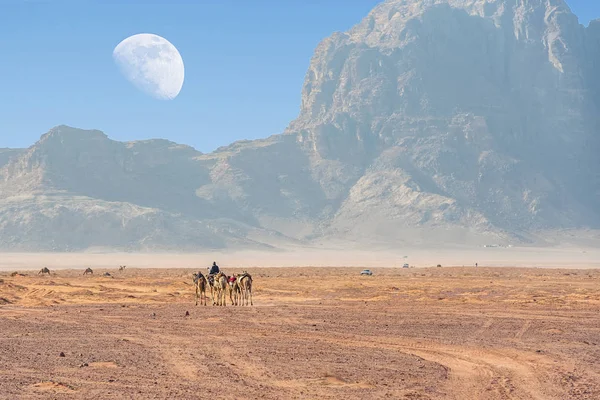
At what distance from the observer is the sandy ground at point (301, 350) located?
19.4 meters

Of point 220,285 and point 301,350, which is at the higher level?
point 220,285

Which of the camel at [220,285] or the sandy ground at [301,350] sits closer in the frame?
the sandy ground at [301,350]

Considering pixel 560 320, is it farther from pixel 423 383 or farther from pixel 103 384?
pixel 103 384

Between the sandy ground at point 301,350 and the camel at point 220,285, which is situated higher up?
the camel at point 220,285

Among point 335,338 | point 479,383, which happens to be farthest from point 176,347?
point 479,383

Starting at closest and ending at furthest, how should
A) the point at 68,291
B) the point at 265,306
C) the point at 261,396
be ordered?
the point at 261,396
the point at 265,306
the point at 68,291

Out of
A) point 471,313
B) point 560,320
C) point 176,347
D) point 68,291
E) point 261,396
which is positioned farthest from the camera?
point 68,291

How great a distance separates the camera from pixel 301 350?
2616cm

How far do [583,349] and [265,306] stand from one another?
2125 centimetres

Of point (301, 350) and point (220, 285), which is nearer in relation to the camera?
point (301, 350)

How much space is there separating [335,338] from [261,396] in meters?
A: 11.2

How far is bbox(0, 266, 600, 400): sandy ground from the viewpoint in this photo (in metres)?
19.4

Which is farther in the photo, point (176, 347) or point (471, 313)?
point (471, 313)

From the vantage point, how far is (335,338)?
96.9 ft
